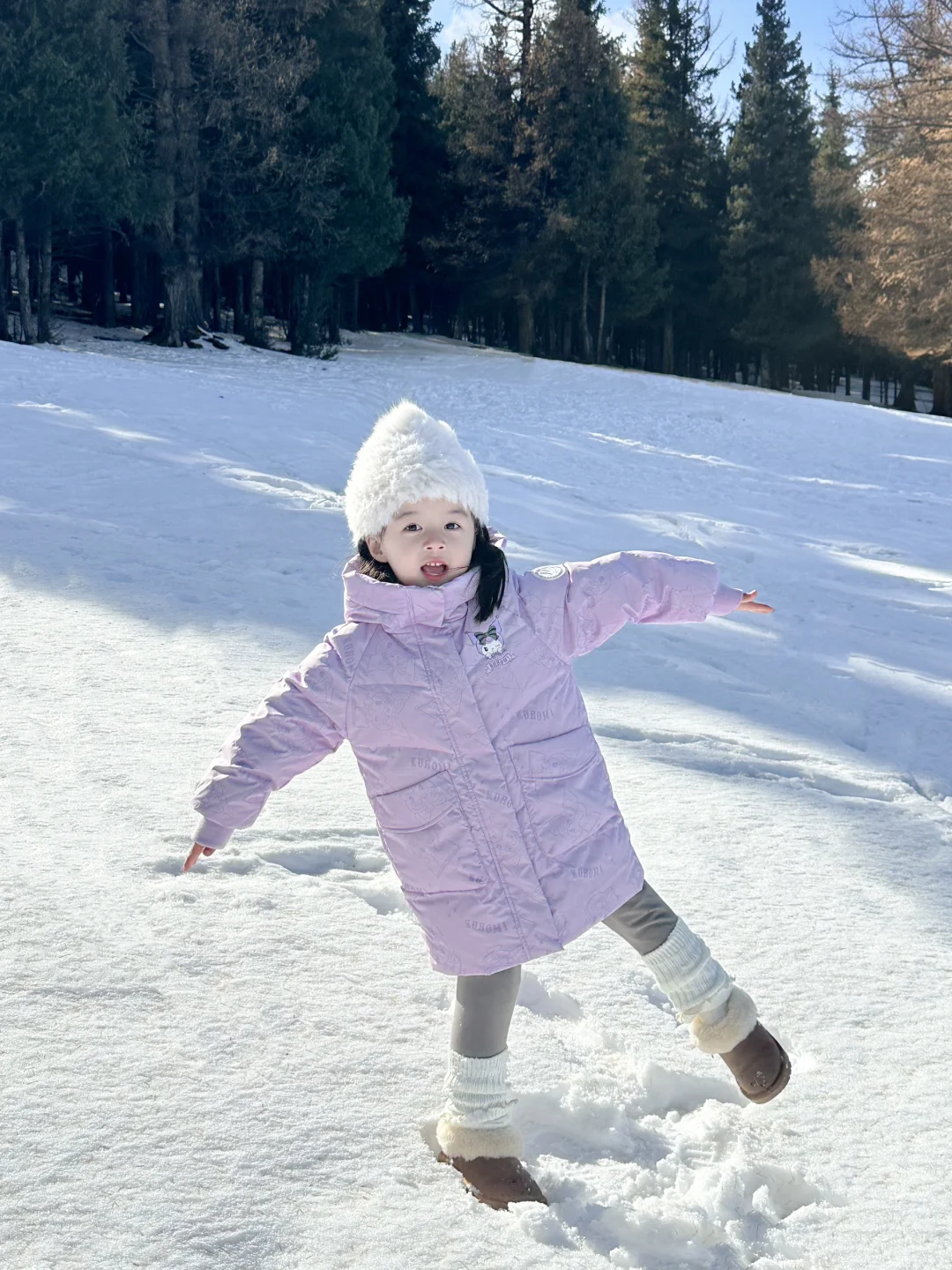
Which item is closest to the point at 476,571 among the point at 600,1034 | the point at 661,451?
the point at 600,1034

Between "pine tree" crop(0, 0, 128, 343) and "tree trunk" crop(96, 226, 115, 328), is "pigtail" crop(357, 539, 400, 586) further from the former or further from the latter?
"tree trunk" crop(96, 226, 115, 328)

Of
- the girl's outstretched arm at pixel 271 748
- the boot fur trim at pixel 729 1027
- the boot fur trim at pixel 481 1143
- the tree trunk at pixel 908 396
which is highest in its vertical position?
the tree trunk at pixel 908 396

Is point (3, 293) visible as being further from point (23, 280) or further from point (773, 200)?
point (773, 200)

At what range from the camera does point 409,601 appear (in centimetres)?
210

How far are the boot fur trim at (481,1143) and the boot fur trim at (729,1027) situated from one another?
378 mm

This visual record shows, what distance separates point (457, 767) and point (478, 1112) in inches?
22.1

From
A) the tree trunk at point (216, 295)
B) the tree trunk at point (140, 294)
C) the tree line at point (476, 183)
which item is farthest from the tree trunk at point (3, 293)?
the tree trunk at point (216, 295)

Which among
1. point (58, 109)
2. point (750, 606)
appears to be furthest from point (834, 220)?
point (750, 606)

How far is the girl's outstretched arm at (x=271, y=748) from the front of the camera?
6.79ft

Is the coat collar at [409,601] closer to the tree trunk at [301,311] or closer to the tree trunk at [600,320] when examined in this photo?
the tree trunk at [301,311]

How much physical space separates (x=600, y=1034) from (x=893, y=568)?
6239mm

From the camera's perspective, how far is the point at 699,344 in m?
42.0

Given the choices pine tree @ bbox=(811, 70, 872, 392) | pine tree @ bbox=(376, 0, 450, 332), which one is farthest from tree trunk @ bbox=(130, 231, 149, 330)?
pine tree @ bbox=(811, 70, 872, 392)

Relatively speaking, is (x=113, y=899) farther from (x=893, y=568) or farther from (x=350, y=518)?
(x=893, y=568)
